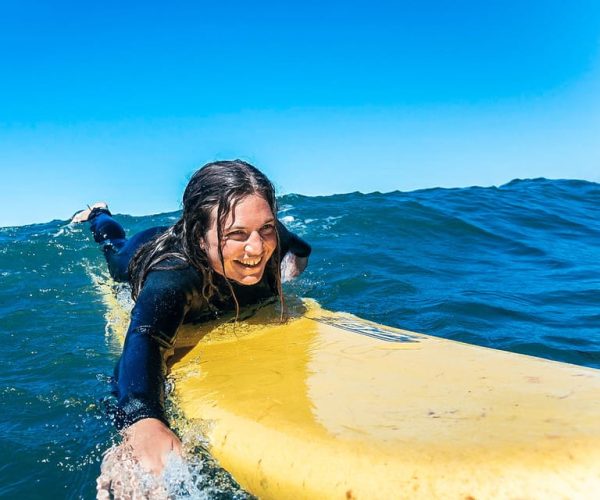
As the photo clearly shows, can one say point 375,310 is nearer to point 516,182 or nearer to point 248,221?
point 248,221

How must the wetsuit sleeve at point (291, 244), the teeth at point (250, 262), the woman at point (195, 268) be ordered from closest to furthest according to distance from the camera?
1. the woman at point (195, 268)
2. the teeth at point (250, 262)
3. the wetsuit sleeve at point (291, 244)

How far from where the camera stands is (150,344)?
2.07 metres

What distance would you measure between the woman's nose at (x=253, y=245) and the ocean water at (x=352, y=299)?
922 mm

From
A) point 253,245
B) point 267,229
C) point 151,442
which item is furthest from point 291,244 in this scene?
point 151,442

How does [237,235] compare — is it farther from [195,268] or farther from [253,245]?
[195,268]

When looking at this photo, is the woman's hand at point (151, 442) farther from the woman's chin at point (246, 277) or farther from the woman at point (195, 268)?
the woman's chin at point (246, 277)

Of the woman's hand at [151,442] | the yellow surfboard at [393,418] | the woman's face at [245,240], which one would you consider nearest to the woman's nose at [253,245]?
the woman's face at [245,240]

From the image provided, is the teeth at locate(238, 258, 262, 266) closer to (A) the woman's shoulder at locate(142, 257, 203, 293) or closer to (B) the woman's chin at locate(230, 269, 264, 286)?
(B) the woman's chin at locate(230, 269, 264, 286)

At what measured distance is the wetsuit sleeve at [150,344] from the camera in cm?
182

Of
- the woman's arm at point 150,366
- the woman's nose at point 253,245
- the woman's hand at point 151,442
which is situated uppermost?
the woman's nose at point 253,245

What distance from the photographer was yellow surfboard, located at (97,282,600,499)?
1225mm

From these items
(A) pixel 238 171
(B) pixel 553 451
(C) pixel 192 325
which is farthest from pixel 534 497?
(C) pixel 192 325

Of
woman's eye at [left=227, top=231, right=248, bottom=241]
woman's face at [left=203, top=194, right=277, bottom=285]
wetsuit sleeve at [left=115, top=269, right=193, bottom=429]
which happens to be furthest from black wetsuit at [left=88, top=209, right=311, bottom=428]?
woman's eye at [left=227, top=231, right=248, bottom=241]

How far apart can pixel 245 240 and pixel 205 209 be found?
0.25m
